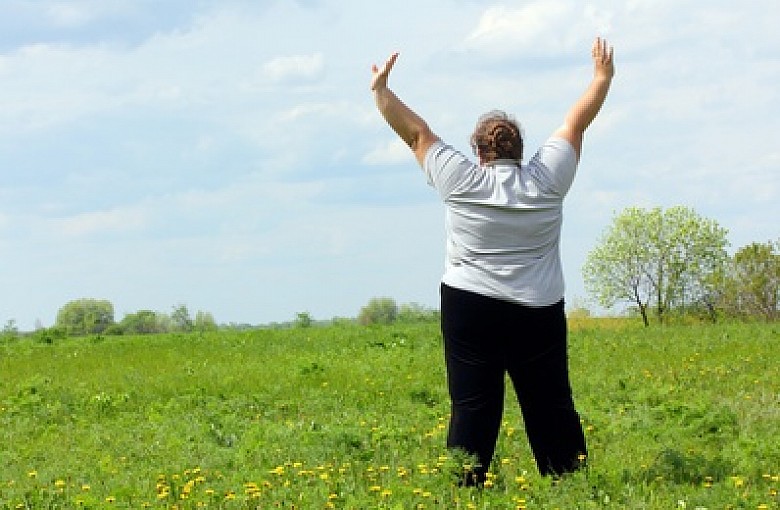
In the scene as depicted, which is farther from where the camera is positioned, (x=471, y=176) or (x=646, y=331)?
(x=646, y=331)

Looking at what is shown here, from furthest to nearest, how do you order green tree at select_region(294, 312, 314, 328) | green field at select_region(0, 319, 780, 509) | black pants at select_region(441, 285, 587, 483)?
green tree at select_region(294, 312, 314, 328) < green field at select_region(0, 319, 780, 509) < black pants at select_region(441, 285, 587, 483)

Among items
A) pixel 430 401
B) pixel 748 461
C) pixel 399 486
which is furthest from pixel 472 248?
pixel 430 401

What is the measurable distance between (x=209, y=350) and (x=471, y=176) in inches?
617

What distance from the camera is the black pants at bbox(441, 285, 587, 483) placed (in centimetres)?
640

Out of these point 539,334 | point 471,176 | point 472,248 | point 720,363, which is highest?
point 471,176

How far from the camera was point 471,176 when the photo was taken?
20.8 feet

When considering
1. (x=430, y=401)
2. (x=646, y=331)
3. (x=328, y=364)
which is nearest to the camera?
(x=430, y=401)

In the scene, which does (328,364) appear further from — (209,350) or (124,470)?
(124,470)

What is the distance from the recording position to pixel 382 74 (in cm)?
629

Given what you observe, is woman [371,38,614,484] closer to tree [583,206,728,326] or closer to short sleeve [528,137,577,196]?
short sleeve [528,137,577,196]

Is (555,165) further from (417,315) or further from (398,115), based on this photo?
(417,315)

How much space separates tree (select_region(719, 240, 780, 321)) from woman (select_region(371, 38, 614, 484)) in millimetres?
29186

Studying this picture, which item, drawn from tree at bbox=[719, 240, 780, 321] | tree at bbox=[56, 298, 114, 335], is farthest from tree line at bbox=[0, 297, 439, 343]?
tree at bbox=[719, 240, 780, 321]

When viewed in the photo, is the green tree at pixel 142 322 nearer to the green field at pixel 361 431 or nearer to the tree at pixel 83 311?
the tree at pixel 83 311
